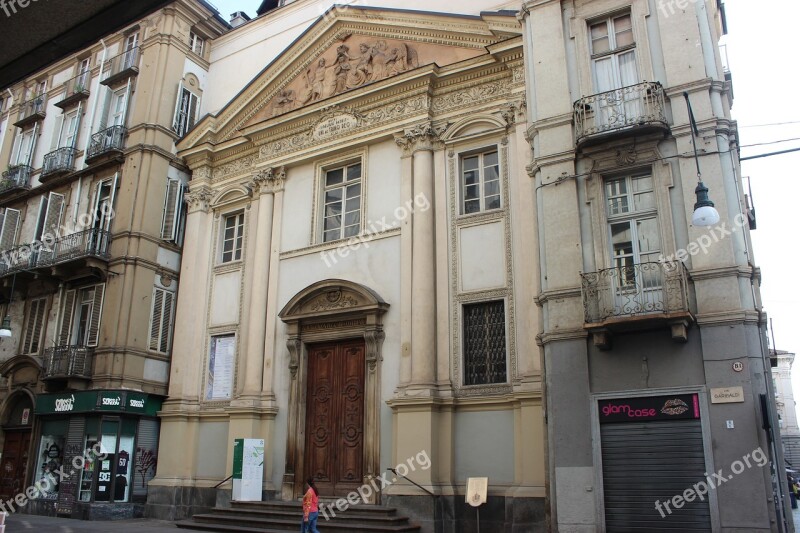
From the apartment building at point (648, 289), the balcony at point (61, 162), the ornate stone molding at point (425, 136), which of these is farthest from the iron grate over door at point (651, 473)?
the balcony at point (61, 162)

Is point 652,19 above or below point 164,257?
above

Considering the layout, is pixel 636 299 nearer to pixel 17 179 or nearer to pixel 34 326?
pixel 34 326

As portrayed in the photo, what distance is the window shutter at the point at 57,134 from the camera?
80.1ft

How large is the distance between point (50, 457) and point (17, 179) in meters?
10.9

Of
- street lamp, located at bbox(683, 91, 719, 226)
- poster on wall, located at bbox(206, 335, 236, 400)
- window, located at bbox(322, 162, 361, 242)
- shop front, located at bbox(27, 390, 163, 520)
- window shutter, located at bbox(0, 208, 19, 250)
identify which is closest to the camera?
street lamp, located at bbox(683, 91, 719, 226)

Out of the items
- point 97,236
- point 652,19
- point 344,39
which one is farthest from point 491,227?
point 97,236

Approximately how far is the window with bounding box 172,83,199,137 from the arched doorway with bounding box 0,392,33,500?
9.78 m

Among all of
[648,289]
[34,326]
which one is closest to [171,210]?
[34,326]

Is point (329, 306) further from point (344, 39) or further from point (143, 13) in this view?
point (143, 13)

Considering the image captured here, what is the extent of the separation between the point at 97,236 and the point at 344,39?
9591 millimetres

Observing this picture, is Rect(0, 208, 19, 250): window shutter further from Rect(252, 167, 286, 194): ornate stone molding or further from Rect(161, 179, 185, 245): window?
Rect(252, 167, 286, 194): ornate stone molding

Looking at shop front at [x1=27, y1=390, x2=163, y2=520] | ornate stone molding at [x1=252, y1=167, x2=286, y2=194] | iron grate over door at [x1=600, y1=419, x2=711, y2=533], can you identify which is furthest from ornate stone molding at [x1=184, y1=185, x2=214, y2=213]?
iron grate over door at [x1=600, y1=419, x2=711, y2=533]

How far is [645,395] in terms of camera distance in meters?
11.0

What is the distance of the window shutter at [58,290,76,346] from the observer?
2083cm
